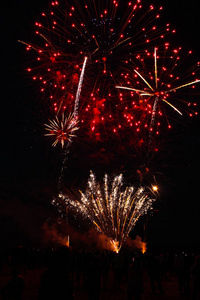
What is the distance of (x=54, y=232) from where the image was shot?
3756 centimetres

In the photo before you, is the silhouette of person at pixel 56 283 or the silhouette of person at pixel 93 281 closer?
the silhouette of person at pixel 56 283

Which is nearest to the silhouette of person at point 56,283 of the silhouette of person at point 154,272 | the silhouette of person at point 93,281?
the silhouette of person at point 93,281

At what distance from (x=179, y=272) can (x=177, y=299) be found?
1.28m

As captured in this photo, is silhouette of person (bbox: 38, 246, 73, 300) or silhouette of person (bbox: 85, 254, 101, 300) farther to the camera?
silhouette of person (bbox: 85, 254, 101, 300)

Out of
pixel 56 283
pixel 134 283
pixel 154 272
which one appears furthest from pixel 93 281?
pixel 56 283

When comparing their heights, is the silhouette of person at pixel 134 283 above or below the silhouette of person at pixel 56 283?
above

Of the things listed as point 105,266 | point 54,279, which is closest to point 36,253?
point 105,266

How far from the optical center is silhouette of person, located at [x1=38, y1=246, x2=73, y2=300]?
320 cm

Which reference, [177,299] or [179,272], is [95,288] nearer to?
[177,299]

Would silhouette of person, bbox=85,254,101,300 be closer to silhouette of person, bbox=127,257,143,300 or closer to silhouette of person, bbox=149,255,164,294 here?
silhouette of person, bbox=127,257,143,300

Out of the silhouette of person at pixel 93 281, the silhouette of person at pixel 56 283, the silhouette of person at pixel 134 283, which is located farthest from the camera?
the silhouette of person at pixel 93 281

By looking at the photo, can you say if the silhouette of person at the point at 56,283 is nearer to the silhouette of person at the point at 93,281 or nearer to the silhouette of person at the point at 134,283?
the silhouette of person at the point at 134,283

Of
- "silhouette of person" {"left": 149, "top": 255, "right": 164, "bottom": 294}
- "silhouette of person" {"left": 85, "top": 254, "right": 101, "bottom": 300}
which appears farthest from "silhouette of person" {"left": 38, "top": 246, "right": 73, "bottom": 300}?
"silhouette of person" {"left": 149, "top": 255, "right": 164, "bottom": 294}

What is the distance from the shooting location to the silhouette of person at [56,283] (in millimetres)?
3195
